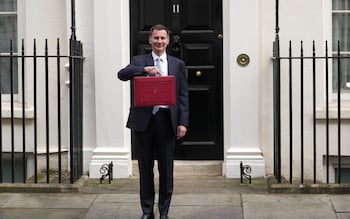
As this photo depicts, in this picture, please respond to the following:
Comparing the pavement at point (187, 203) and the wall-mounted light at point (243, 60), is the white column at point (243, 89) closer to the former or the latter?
the wall-mounted light at point (243, 60)

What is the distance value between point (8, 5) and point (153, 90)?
3.31 meters

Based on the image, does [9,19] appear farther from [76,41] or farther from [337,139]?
[337,139]

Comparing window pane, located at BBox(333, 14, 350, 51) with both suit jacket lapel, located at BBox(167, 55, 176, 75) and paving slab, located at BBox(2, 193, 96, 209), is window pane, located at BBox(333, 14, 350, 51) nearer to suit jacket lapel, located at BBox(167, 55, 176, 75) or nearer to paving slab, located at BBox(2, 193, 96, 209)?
suit jacket lapel, located at BBox(167, 55, 176, 75)

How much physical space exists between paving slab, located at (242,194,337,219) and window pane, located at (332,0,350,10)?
2.24 meters

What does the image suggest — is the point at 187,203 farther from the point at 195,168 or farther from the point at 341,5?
the point at 341,5

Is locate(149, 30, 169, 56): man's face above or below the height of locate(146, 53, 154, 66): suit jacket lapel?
above

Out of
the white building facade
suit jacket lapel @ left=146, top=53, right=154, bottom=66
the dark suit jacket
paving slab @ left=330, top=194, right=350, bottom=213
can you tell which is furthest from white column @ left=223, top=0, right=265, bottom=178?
suit jacket lapel @ left=146, top=53, right=154, bottom=66

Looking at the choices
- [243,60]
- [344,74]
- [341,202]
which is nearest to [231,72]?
[243,60]

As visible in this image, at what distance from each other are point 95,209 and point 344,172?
3008 mm

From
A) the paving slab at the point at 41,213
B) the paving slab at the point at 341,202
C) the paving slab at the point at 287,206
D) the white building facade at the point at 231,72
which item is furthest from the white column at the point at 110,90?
the paving slab at the point at 341,202

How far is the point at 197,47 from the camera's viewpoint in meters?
7.57

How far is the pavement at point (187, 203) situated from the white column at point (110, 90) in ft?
0.99

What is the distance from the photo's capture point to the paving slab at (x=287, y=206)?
5.96 metres

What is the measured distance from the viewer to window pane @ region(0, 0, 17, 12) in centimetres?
783
